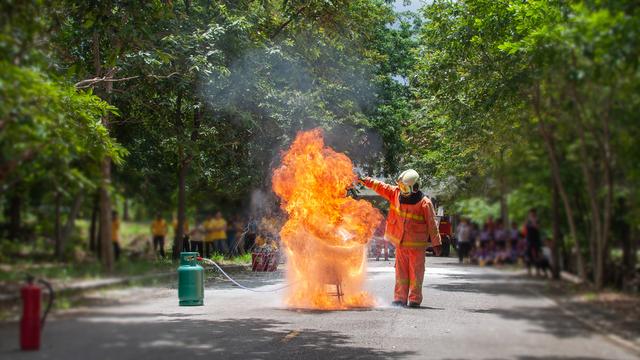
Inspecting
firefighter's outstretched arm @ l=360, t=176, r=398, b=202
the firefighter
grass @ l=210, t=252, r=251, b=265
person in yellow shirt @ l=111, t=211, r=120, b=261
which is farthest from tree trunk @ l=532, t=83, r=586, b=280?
firefighter's outstretched arm @ l=360, t=176, r=398, b=202

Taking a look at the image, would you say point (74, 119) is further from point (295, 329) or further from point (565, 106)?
point (295, 329)

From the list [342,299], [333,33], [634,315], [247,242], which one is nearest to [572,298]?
[634,315]

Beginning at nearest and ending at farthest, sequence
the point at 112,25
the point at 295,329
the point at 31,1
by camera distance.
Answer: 1. the point at 31,1
2. the point at 112,25
3. the point at 295,329

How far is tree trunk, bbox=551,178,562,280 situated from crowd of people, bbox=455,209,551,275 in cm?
2

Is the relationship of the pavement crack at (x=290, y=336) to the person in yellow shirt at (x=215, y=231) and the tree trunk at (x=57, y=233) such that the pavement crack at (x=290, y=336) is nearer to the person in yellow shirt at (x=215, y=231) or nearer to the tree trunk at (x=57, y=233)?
the person in yellow shirt at (x=215, y=231)

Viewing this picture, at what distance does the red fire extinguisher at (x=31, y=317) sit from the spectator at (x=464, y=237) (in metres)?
1.60

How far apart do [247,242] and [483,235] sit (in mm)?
2240

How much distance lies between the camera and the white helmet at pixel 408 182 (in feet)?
23.3

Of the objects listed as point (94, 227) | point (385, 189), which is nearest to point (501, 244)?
point (94, 227)

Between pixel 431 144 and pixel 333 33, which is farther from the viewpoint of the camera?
pixel 333 33

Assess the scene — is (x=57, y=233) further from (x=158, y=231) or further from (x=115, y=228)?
(x=158, y=231)

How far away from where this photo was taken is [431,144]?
3879mm

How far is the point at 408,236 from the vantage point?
873cm

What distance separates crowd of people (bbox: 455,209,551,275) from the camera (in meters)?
2.62
